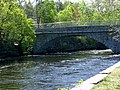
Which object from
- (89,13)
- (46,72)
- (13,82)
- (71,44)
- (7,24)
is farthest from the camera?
(89,13)

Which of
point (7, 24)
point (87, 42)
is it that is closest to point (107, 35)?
point (7, 24)

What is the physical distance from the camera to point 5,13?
176ft

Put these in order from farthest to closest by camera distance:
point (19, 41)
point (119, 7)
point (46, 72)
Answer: point (19, 41), point (46, 72), point (119, 7)

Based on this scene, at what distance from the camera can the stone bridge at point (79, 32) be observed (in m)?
64.1

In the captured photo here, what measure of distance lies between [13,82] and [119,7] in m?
12.8

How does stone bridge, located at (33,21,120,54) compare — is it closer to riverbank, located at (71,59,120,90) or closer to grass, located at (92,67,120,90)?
grass, located at (92,67,120,90)

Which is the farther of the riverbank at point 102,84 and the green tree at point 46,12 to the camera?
the green tree at point 46,12

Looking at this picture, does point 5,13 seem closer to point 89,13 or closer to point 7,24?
point 7,24

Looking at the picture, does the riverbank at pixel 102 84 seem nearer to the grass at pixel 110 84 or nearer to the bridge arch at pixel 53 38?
the grass at pixel 110 84

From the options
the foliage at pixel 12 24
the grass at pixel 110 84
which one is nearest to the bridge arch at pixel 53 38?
the foliage at pixel 12 24

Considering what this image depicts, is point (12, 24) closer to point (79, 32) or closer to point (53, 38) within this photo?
point (79, 32)

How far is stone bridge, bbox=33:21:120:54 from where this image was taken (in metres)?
64.1

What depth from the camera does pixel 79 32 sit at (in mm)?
65438

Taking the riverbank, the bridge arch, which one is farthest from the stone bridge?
the riverbank
